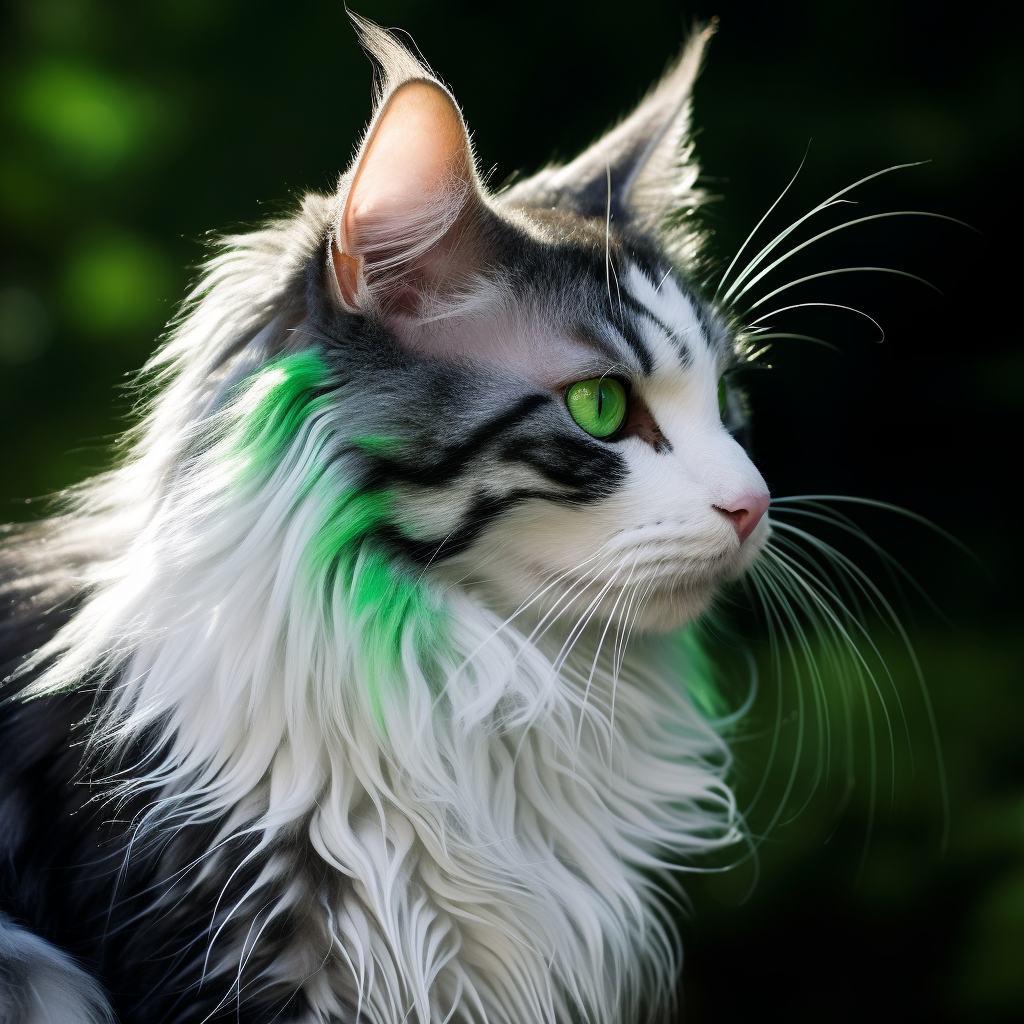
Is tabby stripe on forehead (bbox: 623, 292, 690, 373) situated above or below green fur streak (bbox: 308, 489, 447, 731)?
above

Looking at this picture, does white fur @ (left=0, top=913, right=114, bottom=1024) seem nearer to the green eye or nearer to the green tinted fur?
the green tinted fur

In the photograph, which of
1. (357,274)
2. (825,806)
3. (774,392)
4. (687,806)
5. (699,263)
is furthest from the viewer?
(774,392)

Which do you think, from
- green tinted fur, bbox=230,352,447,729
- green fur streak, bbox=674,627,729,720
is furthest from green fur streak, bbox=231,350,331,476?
green fur streak, bbox=674,627,729,720

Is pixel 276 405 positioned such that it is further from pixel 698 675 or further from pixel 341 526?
pixel 698 675

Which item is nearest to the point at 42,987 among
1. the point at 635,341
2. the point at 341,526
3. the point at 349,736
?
the point at 349,736

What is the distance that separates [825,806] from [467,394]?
97cm

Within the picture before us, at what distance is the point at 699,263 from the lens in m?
1.22

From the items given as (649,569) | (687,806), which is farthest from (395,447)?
(687,806)

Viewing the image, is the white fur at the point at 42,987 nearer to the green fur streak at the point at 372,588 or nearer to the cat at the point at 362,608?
the cat at the point at 362,608

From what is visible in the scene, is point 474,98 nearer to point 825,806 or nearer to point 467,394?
point 467,394

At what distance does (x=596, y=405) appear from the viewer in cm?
86

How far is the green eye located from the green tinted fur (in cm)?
16

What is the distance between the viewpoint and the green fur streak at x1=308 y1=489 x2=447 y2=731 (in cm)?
82

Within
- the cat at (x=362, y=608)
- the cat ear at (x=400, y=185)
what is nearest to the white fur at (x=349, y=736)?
the cat at (x=362, y=608)
